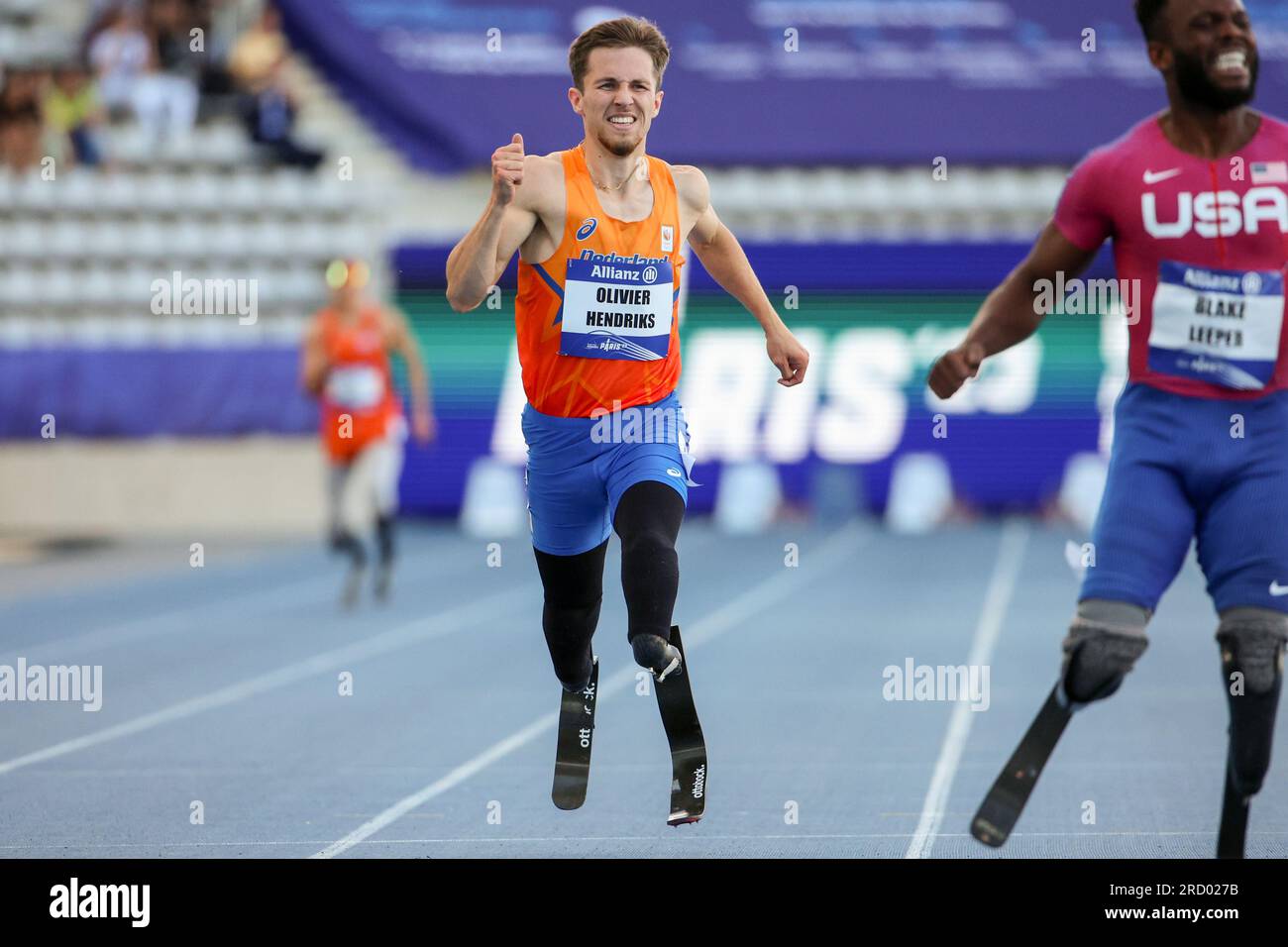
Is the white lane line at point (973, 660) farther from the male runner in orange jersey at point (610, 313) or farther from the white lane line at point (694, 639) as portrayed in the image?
the white lane line at point (694, 639)

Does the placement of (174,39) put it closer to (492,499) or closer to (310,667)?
(492,499)

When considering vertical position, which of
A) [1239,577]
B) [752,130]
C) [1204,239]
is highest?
[752,130]

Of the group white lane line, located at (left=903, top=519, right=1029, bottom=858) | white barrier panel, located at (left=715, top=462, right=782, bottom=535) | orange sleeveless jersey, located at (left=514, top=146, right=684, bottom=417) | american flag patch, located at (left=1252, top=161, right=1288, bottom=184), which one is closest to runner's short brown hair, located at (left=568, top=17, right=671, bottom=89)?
orange sleeveless jersey, located at (left=514, top=146, right=684, bottom=417)

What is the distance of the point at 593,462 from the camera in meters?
5.68

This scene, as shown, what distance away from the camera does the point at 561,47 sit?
928 inches

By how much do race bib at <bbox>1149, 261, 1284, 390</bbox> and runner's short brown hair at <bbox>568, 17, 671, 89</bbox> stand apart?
1.61 meters

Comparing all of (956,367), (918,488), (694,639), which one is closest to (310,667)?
(694,639)

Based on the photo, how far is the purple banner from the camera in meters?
23.2

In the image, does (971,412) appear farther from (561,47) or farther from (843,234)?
(561,47)

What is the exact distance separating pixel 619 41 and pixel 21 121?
61.0 feet

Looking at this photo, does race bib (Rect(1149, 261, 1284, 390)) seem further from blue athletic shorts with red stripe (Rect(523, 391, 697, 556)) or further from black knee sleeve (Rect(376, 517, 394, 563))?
black knee sleeve (Rect(376, 517, 394, 563))
